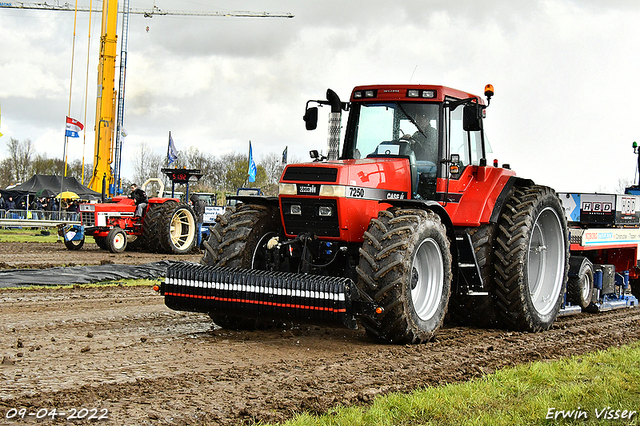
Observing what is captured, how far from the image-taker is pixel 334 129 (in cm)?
830

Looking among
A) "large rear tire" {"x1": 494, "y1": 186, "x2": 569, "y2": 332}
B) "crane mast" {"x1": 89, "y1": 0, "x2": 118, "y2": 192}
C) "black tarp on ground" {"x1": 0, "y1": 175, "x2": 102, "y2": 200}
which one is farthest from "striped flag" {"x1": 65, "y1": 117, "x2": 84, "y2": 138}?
"large rear tire" {"x1": 494, "y1": 186, "x2": 569, "y2": 332}

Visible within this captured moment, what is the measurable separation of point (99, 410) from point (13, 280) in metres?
8.46

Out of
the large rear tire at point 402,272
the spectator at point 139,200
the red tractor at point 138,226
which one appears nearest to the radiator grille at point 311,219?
the large rear tire at point 402,272

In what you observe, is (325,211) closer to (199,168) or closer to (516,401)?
(516,401)

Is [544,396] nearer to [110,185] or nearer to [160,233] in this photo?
[160,233]

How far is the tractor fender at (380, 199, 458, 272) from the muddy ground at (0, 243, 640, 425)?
976mm

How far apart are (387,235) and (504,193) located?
2409 millimetres

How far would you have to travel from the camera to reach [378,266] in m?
6.27

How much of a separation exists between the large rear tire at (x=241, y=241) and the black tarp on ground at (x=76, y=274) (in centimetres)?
451

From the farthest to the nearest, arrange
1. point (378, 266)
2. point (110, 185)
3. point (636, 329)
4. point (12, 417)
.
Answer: point (110, 185), point (636, 329), point (378, 266), point (12, 417)

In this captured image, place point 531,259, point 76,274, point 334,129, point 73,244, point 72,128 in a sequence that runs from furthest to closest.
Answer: point 72,128 < point 73,244 < point 76,274 < point 531,259 < point 334,129

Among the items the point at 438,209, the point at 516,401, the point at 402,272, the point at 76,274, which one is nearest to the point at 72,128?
the point at 76,274

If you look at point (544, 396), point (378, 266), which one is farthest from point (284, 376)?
point (544, 396)

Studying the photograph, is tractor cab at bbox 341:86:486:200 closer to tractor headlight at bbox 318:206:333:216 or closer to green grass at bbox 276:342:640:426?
tractor headlight at bbox 318:206:333:216
